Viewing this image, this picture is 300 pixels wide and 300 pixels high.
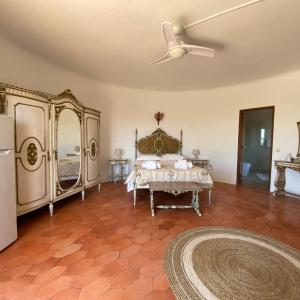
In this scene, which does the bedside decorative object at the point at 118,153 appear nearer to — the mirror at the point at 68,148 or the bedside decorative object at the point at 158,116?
the bedside decorative object at the point at 158,116

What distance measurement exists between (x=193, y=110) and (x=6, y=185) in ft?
16.7

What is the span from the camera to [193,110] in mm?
5832

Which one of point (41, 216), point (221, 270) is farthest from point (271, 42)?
point (41, 216)

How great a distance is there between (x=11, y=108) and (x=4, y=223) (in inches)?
55.0

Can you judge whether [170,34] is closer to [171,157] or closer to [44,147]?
[44,147]

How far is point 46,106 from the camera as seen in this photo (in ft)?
9.27

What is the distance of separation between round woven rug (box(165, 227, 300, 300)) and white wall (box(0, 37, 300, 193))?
2872 millimetres

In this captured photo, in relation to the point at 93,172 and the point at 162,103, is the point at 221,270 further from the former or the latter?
the point at 162,103

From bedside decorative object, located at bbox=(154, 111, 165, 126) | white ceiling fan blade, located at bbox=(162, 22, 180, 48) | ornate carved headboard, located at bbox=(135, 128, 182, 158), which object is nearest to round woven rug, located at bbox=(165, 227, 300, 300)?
white ceiling fan blade, located at bbox=(162, 22, 180, 48)

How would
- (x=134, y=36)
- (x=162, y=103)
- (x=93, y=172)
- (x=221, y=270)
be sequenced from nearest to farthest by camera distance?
(x=221, y=270)
(x=134, y=36)
(x=93, y=172)
(x=162, y=103)

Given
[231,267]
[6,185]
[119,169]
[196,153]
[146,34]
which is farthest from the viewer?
[196,153]

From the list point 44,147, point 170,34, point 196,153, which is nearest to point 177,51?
point 170,34

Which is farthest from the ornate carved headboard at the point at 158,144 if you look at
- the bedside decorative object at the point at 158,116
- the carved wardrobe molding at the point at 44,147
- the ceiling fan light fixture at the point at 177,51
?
the ceiling fan light fixture at the point at 177,51

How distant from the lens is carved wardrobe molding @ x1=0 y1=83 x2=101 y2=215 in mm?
2453
